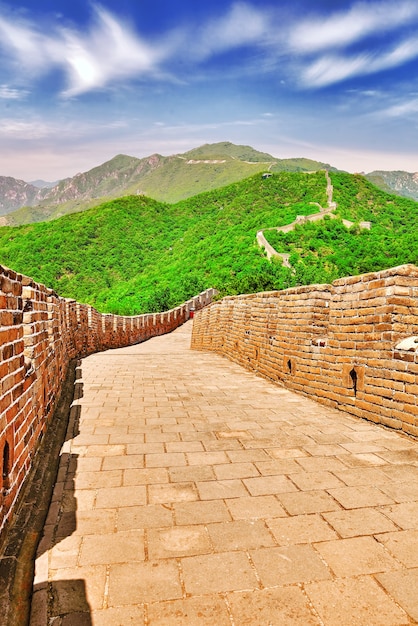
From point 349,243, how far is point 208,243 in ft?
52.0

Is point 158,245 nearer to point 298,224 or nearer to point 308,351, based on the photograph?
point 298,224

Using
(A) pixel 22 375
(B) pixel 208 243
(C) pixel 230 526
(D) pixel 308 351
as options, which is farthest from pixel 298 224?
(C) pixel 230 526

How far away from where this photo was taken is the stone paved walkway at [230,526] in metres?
1.78

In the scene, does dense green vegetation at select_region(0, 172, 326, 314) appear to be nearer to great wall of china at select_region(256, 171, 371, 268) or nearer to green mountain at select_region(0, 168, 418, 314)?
green mountain at select_region(0, 168, 418, 314)

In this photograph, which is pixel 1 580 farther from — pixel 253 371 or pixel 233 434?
pixel 253 371

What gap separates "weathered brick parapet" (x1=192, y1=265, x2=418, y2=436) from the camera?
4219 mm

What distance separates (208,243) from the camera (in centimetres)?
5288

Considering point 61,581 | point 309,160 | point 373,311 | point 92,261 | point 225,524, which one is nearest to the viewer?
point 61,581

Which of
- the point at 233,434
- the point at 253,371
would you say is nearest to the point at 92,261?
the point at 253,371

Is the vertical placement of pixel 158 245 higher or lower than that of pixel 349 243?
higher

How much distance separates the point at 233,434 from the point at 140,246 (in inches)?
2432

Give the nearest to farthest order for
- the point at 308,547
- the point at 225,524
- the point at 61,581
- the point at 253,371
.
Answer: the point at 61,581 < the point at 308,547 < the point at 225,524 < the point at 253,371

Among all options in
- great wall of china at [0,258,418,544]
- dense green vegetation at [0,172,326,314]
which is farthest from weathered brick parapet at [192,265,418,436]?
dense green vegetation at [0,172,326,314]

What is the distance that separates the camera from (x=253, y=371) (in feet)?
26.7
